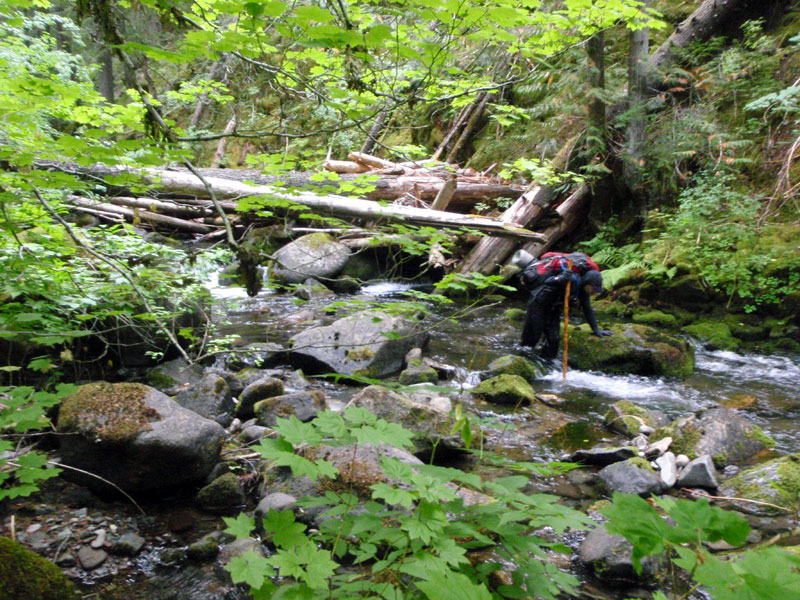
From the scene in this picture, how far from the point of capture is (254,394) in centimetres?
496

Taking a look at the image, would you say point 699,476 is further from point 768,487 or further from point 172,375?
point 172,375

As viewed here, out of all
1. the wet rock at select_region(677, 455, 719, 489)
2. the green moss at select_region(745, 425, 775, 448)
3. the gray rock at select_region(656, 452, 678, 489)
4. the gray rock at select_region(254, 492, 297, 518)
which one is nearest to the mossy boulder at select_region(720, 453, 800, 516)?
the wet rock at select_region(677, 455, 719, 489)

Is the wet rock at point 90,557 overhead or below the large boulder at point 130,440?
below

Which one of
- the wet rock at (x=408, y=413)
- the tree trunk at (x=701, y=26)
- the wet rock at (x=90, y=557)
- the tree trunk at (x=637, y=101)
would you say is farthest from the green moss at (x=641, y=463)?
the tree trunk at (x=701, y=26)

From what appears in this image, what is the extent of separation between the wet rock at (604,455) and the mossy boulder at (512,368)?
2.31m

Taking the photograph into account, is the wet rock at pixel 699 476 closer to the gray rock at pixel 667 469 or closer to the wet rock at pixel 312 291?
the gray rock at pixel 667 469

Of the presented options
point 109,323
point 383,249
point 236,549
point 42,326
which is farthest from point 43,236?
point 383,249

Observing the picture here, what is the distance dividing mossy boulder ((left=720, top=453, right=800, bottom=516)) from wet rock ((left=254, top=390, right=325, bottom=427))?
3552mm

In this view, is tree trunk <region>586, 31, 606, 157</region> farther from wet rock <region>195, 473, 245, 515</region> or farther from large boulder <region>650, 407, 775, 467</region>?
wet rock <region>195, 473, 245, 515</region>

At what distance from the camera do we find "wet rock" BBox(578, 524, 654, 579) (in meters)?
2.87

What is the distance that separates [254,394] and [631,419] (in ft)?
13.1

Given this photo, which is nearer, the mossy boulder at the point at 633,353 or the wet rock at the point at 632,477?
the wet rock at the point at 632,477

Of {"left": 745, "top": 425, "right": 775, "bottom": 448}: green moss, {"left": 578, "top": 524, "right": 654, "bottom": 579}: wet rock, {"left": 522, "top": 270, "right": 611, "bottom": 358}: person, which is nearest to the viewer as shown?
{"left": 578, "top": 524, "right": 654, "bottom": 579}: wet rock

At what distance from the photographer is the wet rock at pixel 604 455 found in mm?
4363
